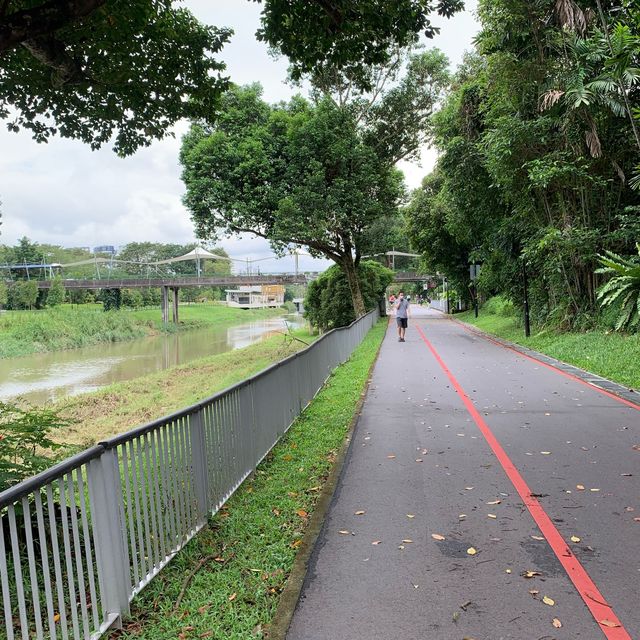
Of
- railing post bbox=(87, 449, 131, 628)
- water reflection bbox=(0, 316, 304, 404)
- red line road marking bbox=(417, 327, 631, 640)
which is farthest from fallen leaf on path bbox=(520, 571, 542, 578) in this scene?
water reflection bbox=(0, 316, 304, 404)

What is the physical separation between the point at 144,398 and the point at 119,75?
12.4 m

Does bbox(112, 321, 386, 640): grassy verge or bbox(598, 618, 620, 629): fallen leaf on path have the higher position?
bbox(112, 321, 386, 640): grassy verge

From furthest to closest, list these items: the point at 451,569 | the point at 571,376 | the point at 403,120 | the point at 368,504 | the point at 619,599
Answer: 1. the point at 403,120
2. the point at 571,376
3. the point at 368,504
4. the point at 451,569
5. the point at 619,599

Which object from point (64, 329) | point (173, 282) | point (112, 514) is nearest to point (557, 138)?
point (112, 514)

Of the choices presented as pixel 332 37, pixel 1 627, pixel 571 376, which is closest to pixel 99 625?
pixel 1 627

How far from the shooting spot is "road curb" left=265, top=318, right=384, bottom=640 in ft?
10.2

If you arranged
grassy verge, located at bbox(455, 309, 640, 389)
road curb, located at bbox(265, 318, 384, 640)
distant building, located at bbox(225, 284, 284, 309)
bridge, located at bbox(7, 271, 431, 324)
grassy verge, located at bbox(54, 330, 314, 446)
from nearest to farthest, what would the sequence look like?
road curb, located at bbox(265, 318, 384, 640)
grassy verge, located at bbox(455, 309, 640, 389)
grassy verge, located at bbox(54, 330, 314, 446)
bridge, located at bbox(7, 271, 431, 324)
distant building, located at bbox(225, 284, 284, 309)

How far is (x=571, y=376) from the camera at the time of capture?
11602mm

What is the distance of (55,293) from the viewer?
6012 cm

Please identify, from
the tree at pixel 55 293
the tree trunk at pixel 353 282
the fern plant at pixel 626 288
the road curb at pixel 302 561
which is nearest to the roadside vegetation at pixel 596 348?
the fern plant at pixel 626 288

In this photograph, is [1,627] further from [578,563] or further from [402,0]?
[402,0]

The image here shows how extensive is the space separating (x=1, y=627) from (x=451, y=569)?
273 cm

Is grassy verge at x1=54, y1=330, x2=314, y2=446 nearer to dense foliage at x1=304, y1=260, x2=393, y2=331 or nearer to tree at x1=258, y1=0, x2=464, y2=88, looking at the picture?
tree at x1=258, y1=0, x2=464, y2=88

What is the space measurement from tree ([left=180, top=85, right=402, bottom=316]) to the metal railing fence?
17.7m
